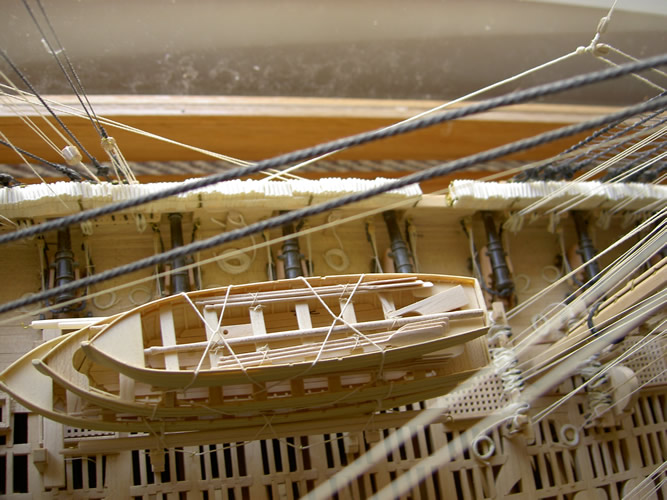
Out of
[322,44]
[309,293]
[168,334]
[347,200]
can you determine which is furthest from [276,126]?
[347,200]

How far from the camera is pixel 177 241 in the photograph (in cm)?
356

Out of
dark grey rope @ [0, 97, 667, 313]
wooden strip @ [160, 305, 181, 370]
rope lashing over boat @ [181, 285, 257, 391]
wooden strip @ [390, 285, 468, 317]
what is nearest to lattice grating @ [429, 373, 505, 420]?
wooden strip @ [390, 285, 468, 317]

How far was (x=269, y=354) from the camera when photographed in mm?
2756

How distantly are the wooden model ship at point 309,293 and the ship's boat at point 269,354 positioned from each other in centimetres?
1

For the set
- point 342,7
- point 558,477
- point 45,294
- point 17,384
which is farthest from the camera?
point 342,7

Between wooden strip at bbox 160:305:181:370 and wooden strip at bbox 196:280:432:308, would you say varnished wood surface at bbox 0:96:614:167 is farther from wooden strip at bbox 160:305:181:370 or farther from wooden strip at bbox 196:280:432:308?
wooden strip at bbox 196:280:432:308

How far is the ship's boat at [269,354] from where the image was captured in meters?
2.71

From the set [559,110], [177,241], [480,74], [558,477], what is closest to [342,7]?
[480,74]

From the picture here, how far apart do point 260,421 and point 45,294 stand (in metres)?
1.15

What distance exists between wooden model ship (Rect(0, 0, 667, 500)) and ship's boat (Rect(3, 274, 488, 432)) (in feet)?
0.04

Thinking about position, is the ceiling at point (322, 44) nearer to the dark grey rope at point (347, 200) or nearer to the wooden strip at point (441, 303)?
the wooden strip at point (441, 303)

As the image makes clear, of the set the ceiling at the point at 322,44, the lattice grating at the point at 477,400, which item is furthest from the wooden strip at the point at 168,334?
the ceiling at the point at 322,44

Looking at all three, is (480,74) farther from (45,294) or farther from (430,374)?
(45,294)

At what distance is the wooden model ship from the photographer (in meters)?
2.83
